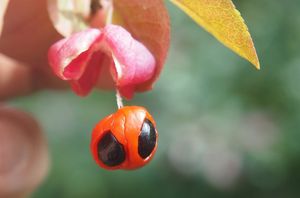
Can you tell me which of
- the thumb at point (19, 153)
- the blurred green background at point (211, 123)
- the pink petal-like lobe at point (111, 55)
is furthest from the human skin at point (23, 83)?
the blurred green background at point (211, 123)

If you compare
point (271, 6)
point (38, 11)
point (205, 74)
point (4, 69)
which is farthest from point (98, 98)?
point (38, 11)

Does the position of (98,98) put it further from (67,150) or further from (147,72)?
→ (147,72)

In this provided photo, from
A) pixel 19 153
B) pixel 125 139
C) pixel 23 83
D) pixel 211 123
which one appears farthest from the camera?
pixel 211 123

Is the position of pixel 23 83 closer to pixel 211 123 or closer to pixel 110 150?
pixel 110 150

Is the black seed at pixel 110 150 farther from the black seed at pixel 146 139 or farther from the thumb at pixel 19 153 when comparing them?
the thumb at pixel 19 153

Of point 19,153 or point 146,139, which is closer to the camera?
point 146,139

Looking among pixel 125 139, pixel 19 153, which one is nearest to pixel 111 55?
pixel 125 139

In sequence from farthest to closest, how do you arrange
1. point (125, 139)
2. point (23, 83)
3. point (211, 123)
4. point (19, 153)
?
point (211, 123) → point (23, 83) → point (19, 153) → point (125, 139)
